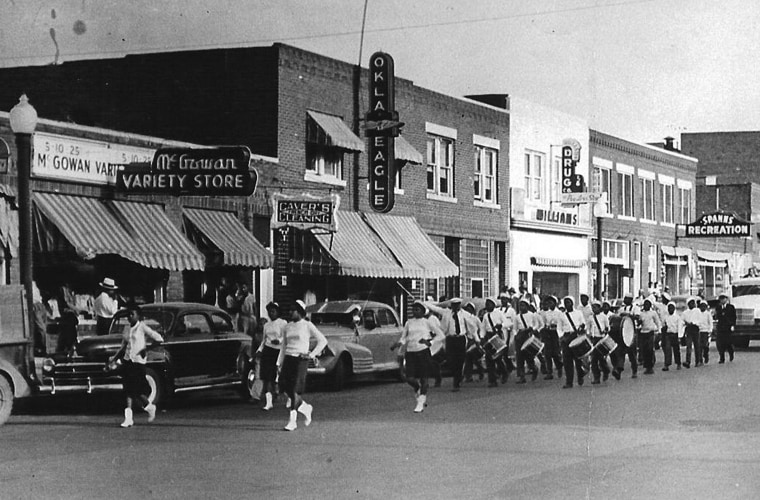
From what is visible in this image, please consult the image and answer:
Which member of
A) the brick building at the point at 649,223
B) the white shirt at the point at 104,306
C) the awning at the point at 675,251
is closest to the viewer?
the white shirt at the point at 104,306

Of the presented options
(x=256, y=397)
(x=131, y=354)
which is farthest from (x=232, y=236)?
(x=131, y=354)

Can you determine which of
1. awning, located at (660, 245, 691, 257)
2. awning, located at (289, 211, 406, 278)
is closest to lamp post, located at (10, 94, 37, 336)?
awning, located at (289, 211, 406, 278)

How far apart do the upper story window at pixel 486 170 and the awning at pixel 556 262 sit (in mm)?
3552

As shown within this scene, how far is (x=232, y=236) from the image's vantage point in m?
25.2

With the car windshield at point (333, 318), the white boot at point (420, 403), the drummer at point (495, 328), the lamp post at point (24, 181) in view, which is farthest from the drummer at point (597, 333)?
the lamp post at point (24, 181)

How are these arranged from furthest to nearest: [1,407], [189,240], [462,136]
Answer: [462,136] → [189,240] → [1,407]

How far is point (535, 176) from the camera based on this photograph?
40.1 metres

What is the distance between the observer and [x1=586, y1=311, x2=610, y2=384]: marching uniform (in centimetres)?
2180

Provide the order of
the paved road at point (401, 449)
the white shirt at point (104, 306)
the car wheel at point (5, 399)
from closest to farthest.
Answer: the paved road at point (401, 449) → the car wheel at point (5, 399) → the white shirt at point (104, 306)

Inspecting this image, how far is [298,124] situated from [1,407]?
47.4ft

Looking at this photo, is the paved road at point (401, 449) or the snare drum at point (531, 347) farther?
the snare drum at point (531, 347)

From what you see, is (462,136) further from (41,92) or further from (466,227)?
(41,92)

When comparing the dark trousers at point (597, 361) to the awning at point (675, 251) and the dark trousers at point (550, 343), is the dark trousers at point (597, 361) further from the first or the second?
the awning at point (675, 251)

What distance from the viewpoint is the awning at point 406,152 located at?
30.4 metres
